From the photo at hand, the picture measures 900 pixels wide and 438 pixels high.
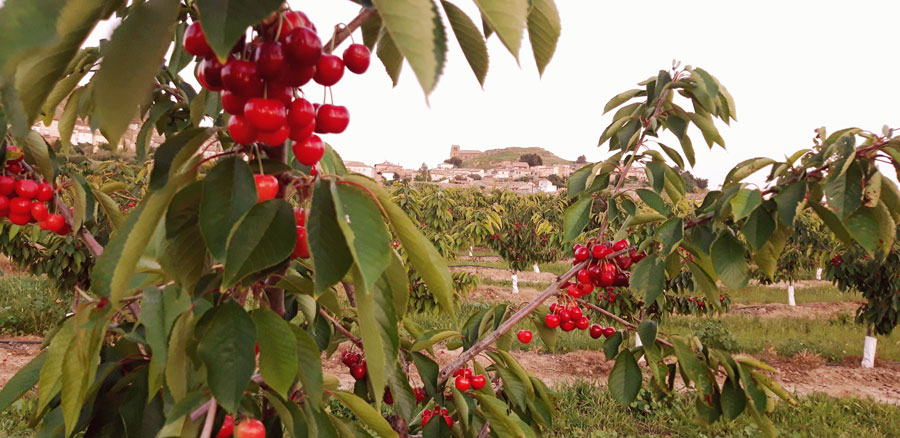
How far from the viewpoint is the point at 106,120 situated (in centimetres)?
39

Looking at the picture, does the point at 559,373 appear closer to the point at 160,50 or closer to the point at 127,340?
the point at 127,340

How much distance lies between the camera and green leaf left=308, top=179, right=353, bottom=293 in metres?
0.51

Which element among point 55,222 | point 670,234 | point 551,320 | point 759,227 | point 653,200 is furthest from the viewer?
point 551,320

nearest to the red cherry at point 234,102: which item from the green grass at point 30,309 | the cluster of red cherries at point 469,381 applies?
the cluster of red cherries at point 469,381

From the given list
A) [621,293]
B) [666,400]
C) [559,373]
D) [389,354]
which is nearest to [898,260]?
[621,293]

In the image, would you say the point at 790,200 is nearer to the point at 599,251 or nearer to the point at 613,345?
the point at 599,251

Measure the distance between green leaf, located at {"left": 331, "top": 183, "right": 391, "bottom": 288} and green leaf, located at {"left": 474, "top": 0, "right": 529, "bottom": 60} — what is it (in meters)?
0.21

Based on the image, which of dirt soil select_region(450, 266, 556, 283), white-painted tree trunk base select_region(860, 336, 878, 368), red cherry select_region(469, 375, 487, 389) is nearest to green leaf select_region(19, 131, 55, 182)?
red cherry select_region(469, 375, 487, 389)

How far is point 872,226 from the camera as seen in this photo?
3.82 feet

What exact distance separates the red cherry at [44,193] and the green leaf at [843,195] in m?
2.14

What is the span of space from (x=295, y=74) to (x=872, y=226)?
1321 mm

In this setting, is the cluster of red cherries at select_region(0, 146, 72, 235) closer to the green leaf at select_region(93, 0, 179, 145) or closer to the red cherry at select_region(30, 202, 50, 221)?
the red cherry at select_region(30, 202, 50, 221)

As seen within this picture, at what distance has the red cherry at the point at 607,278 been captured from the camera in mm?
1723

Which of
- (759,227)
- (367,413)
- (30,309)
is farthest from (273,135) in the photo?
(30,309)
